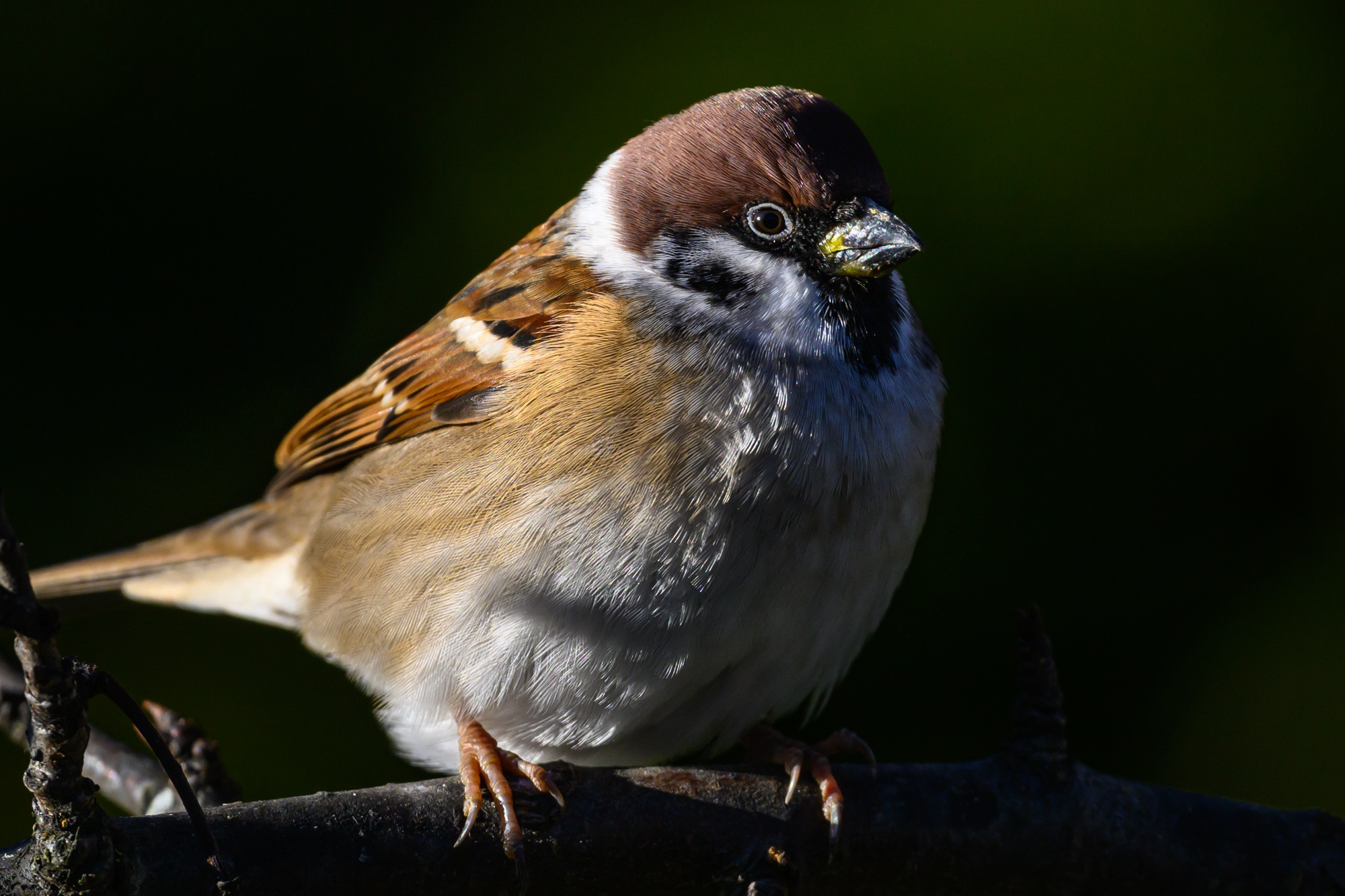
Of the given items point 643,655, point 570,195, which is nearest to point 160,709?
point 643,655

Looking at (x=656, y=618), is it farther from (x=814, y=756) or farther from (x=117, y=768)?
(x=117, y=768)

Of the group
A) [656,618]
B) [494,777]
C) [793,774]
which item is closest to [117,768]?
[494,777]

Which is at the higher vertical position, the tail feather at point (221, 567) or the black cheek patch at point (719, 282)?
the black cheek patch at point (719, 282)

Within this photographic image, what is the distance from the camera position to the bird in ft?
5.24

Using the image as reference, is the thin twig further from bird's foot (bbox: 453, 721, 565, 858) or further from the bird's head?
the bird's head

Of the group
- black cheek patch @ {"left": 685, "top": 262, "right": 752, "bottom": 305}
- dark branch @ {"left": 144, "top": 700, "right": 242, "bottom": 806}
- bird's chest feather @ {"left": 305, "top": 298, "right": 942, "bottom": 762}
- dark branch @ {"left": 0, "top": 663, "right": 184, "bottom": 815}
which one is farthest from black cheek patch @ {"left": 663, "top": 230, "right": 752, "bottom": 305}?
dark branch @ {"left": 0, "top": 663, "right": 184, "bottom": 815}

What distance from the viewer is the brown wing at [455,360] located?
1.83 metres

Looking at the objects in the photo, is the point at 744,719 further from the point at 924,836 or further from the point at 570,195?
the point at 570,195

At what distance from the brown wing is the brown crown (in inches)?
6.4

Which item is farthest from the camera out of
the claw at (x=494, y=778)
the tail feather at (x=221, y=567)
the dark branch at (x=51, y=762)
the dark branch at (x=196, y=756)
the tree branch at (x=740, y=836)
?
the tail feather at (x=221, y=567)

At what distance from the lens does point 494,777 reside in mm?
1540

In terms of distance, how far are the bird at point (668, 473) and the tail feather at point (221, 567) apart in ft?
1.09

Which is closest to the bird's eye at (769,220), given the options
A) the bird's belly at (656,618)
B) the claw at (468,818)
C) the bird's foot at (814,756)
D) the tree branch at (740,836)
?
the bird's belly at (656,618)

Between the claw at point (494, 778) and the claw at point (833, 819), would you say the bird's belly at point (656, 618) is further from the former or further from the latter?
the claw at point (833, 819)
